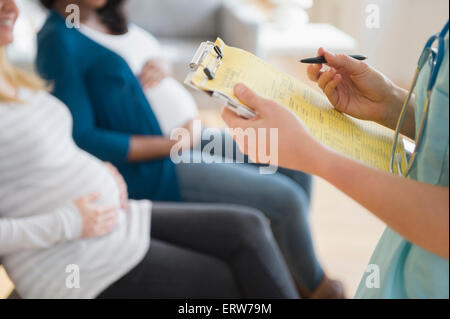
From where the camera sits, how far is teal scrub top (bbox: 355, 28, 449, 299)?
427 mm

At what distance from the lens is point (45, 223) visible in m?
0.80

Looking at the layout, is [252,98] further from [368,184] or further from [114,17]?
[114,17]

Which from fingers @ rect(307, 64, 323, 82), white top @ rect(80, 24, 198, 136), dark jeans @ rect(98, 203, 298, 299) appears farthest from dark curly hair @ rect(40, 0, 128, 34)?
fingers @ rect(307, 64, 323, 82)

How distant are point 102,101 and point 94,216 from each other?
1.25 feet

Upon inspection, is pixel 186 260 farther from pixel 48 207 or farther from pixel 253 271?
pixel 48 207

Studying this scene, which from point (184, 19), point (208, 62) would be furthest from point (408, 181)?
point (184, 19)

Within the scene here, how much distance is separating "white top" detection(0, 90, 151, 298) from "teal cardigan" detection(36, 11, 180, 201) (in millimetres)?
182

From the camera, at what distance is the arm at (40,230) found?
2.52 feet

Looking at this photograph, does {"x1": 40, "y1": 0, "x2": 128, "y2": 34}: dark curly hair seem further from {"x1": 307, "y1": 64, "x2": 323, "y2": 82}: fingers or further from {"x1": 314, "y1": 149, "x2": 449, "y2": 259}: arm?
{"x1": 314, "y1": 149, "x2": 449, "y2": 259}: arm

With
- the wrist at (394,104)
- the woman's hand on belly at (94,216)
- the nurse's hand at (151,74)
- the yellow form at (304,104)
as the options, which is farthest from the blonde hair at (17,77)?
the wrist at (394,104)

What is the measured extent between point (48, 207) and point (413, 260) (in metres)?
0.62

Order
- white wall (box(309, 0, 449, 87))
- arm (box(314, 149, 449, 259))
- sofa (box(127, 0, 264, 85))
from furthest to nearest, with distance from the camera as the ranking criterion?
white wall (box(309, 0, 449, 87)) → sofa (box(127, 0, 264, 85)) → arm (box(314, 149, 449, 259))

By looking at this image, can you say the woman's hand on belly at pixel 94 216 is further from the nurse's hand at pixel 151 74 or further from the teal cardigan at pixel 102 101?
the nurse's hand at pixel 151 74

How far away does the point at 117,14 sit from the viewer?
1.35 metres
